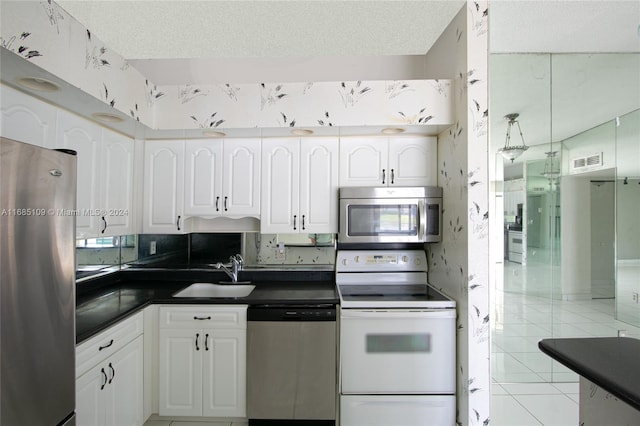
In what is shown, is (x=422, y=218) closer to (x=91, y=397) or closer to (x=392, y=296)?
(x=392, y=296)

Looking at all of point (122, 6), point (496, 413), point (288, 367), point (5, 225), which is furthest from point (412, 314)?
point (122, 6)

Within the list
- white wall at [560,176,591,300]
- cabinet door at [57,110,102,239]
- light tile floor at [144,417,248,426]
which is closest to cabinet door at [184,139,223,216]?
cabinet door at [57,110,102,239]

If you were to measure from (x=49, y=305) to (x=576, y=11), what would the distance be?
334 centimetres

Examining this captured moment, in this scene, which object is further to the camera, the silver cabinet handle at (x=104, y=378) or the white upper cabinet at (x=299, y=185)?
the white upper cabinet at (x=299, y=185)

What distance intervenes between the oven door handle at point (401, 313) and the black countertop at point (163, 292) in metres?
0.15

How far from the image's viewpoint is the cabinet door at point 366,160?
2.31 metres

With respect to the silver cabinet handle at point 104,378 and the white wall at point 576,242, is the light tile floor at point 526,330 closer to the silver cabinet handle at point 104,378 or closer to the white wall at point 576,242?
the white wall at point 576,242

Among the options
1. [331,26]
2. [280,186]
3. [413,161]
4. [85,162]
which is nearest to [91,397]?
[85,162]

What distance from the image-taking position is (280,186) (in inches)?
92.0

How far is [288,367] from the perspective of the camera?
1.97 metres

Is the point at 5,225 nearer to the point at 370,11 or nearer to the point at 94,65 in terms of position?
the point at 94,65

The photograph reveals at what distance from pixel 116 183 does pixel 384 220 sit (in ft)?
6.35

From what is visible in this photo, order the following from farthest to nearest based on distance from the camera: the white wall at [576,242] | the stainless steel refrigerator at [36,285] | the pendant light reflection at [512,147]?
the white wall at [576,242] < the pendant light reflection at [512,147] < the stainless steel refrigerator at [36,285]

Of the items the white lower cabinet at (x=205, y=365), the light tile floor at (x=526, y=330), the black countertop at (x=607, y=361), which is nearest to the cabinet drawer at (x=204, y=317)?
the white lower cabinet at (x=205, y=365)
